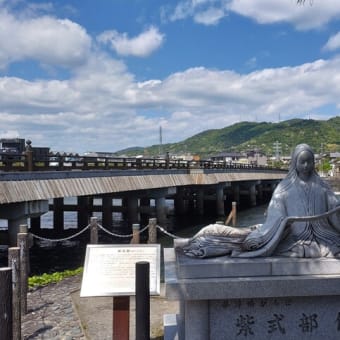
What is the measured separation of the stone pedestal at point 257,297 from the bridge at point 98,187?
916 cm

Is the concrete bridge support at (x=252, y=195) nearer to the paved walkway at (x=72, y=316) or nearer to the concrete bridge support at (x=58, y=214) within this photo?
Answer: the concrete bridge support at (x=58, y=214)

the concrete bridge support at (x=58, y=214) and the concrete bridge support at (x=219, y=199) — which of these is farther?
the concrete bridge support at (x=219, y=199)

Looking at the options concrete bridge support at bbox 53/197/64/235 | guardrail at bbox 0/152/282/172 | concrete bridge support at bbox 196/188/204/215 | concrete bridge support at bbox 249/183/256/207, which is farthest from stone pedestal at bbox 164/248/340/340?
concrete bridge support at bbox 249/183/256/207

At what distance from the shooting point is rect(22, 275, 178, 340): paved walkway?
7133 millimetres

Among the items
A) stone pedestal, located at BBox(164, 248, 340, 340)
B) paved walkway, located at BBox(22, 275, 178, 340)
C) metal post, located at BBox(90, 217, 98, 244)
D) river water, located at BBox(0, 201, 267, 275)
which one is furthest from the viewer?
river water, located at BBox(0, 201, 267, 275)

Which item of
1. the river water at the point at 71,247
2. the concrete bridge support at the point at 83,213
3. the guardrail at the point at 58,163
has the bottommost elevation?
the river water at the point at 71,247

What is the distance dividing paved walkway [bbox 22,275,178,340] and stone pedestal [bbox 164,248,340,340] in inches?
74.8

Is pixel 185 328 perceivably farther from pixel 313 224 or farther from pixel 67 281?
pixel 67 281

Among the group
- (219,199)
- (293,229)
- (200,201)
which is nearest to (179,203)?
(200,201)

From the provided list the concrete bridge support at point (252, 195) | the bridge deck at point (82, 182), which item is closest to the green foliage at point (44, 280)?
the bridge deck at point (82, 182)

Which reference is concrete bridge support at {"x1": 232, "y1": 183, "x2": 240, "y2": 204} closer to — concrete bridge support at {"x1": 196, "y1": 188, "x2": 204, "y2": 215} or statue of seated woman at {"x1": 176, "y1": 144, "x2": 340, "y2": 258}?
concrete bridge support at {"x1": 196, "y1": 188, "x2": 204, "y2": 215}

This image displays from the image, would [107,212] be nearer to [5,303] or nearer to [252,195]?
[5,303]

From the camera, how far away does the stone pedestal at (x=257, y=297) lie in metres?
5.01

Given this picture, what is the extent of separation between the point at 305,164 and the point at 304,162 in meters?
0.03
